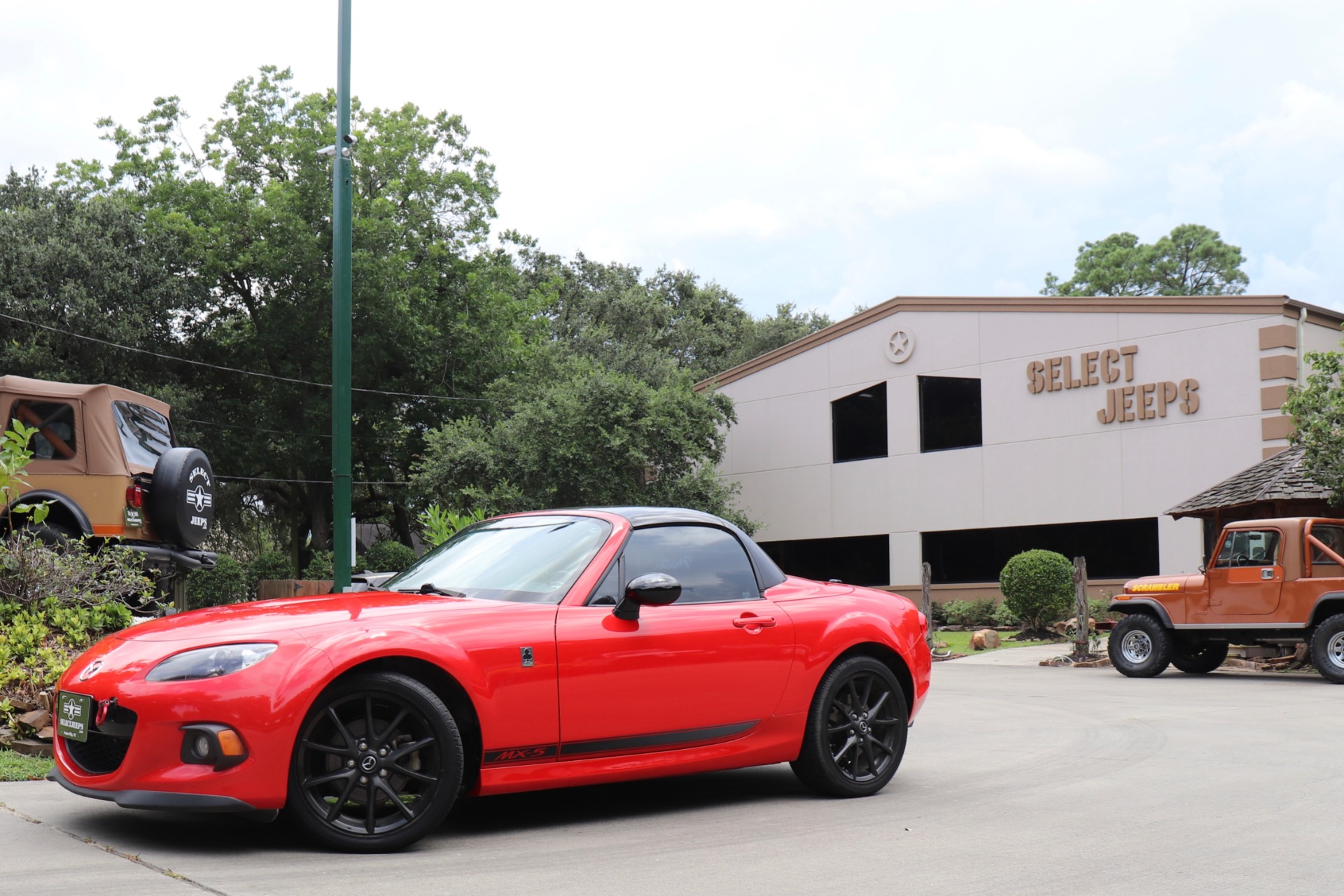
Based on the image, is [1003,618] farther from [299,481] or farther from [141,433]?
[299,481]

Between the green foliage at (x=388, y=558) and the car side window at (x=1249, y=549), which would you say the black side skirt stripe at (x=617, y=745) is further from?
the green foliage at (x=388, y=558)

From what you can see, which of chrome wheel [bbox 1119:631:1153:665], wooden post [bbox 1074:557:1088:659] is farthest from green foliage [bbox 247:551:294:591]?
chrome wheel [bbox 1119:631:1153:665]

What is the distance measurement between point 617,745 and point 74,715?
2444mm

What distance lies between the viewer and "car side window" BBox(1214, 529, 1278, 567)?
55.4 feet

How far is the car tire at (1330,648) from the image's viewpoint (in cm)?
1609

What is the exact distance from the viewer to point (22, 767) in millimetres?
7387

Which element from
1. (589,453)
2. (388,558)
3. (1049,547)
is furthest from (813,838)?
(388,558)

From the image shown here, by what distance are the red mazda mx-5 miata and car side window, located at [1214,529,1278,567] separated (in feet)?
36.8

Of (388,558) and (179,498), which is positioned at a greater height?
(179,498)

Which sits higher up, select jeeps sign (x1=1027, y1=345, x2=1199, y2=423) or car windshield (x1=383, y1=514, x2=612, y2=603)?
select jeeps sign (x1=1027, y1=345, x2=1199, y2=423)

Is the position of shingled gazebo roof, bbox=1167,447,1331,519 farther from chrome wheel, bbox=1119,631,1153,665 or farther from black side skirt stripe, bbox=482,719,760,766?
black side skirt stripe, bbox=482,719,760,766

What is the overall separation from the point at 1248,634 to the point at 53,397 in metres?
14.9

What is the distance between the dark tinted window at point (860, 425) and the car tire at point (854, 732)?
25.0 metres

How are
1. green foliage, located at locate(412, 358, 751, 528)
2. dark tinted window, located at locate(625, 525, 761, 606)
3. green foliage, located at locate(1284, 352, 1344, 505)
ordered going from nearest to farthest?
1. dark tinted window, located at locate(625, 525, 761, 606)
2. green foliage, located at locate(1284, 352, 1344, 505)
3. green foliage, located at locate(412, 358, 751, 528)
